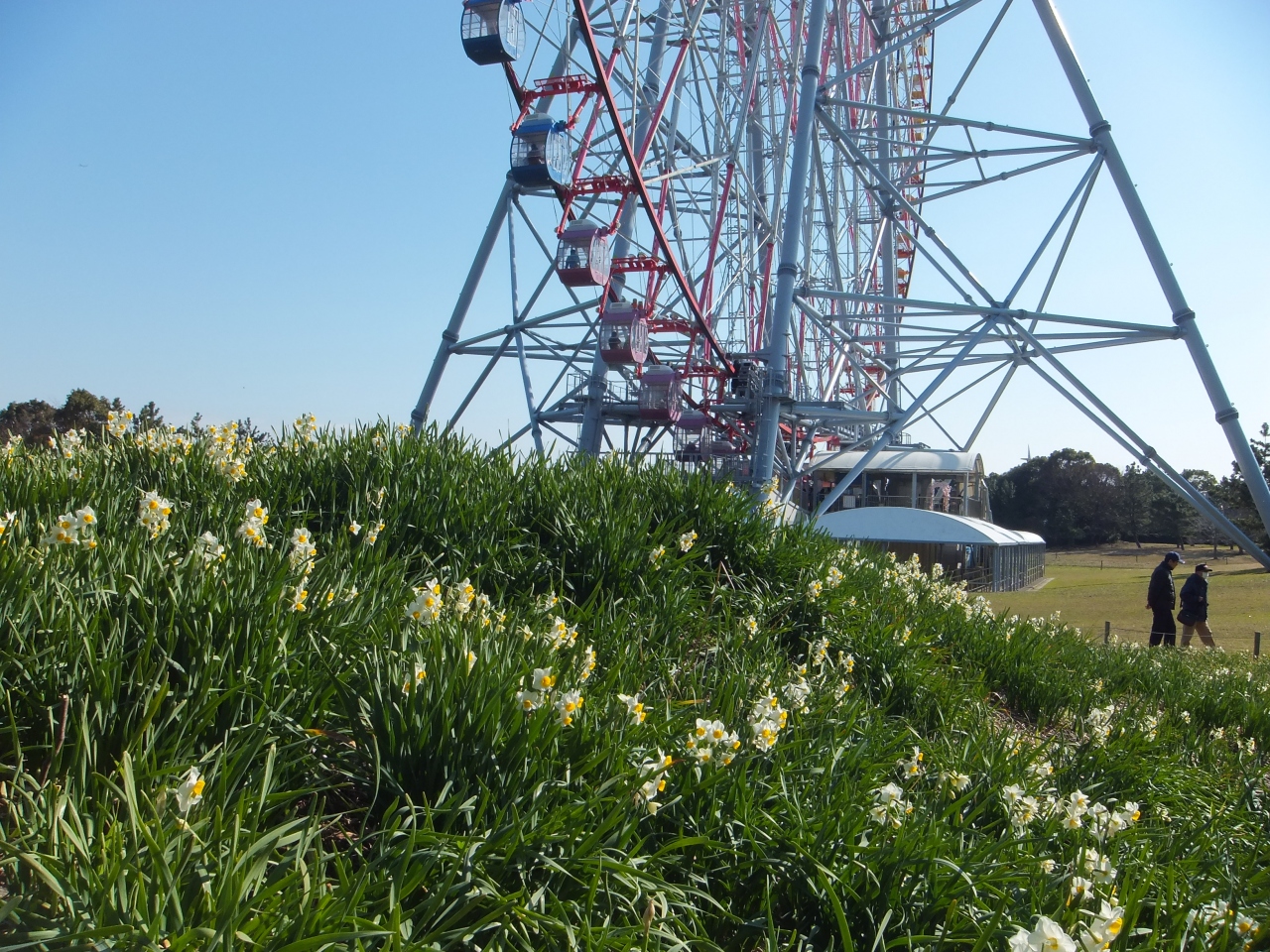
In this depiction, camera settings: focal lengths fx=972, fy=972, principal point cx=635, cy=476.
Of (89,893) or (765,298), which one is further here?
(765,298)

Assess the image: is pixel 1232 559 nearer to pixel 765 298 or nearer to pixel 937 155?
A: pixel 765 298

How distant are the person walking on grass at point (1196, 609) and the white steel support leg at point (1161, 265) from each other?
1026 mm

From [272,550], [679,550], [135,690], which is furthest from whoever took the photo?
[679,550]

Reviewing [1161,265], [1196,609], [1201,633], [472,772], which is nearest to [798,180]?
[1161,265]

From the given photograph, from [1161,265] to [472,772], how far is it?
12.0 metres

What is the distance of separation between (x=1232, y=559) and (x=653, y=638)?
145 feet

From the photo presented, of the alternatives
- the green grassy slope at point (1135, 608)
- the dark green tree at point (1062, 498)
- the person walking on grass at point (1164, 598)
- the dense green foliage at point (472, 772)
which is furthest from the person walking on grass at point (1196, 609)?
the dark green tree at point (1062, 498)

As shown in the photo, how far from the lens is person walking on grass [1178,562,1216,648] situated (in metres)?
11.5

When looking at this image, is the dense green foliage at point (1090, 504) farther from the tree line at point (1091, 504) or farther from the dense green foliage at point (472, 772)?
the dense green foliage at point (472, 772)

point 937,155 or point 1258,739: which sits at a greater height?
point 937,155

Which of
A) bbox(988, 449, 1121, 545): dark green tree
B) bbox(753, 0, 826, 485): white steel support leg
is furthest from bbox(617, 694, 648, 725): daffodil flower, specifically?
bbox(988, 449, 1121, 545): dark green tree

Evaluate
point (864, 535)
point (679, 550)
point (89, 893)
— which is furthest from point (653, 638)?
point (864, 535)

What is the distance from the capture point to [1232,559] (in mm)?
40438

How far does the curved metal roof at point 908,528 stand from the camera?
24.0 m
